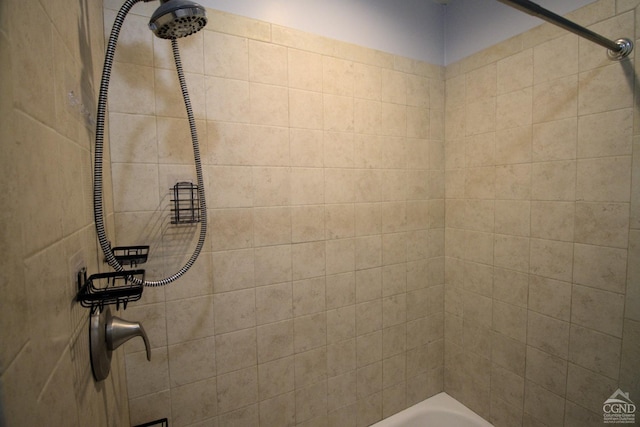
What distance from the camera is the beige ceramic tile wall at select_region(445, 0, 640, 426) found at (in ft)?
3.69

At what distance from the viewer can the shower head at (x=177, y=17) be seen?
73 cm

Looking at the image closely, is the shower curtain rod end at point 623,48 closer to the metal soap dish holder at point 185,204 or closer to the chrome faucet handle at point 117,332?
the metal soap dish holder at point 185,204

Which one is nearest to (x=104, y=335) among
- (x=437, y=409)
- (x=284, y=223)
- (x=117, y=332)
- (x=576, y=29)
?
(x=117, y=332)

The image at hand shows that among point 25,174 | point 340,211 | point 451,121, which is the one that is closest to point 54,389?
point 25,174

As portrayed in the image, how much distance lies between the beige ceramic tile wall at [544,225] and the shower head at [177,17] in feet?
5.09

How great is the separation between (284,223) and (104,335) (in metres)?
0.80

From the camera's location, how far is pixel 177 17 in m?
0.73

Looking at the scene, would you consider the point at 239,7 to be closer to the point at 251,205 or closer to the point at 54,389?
the point at 251,205

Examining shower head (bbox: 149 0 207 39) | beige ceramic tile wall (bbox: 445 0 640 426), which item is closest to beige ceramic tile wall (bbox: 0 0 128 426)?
shower head (bbox: 149 0 207 39)

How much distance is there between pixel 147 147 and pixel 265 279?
2.52 feet

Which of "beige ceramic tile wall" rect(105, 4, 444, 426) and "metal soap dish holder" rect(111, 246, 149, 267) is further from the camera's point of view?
"beige ceramic tile wall" rect(105, 4, 444, 426)

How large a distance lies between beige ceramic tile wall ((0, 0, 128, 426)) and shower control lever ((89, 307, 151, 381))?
34mm

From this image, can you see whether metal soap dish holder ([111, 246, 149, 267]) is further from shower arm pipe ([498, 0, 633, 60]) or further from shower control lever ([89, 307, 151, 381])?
shower arm pipe ([498, 0, 633, 60])

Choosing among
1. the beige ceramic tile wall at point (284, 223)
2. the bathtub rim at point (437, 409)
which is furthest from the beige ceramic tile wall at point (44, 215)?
the bathtub rim at point (437, 409)
